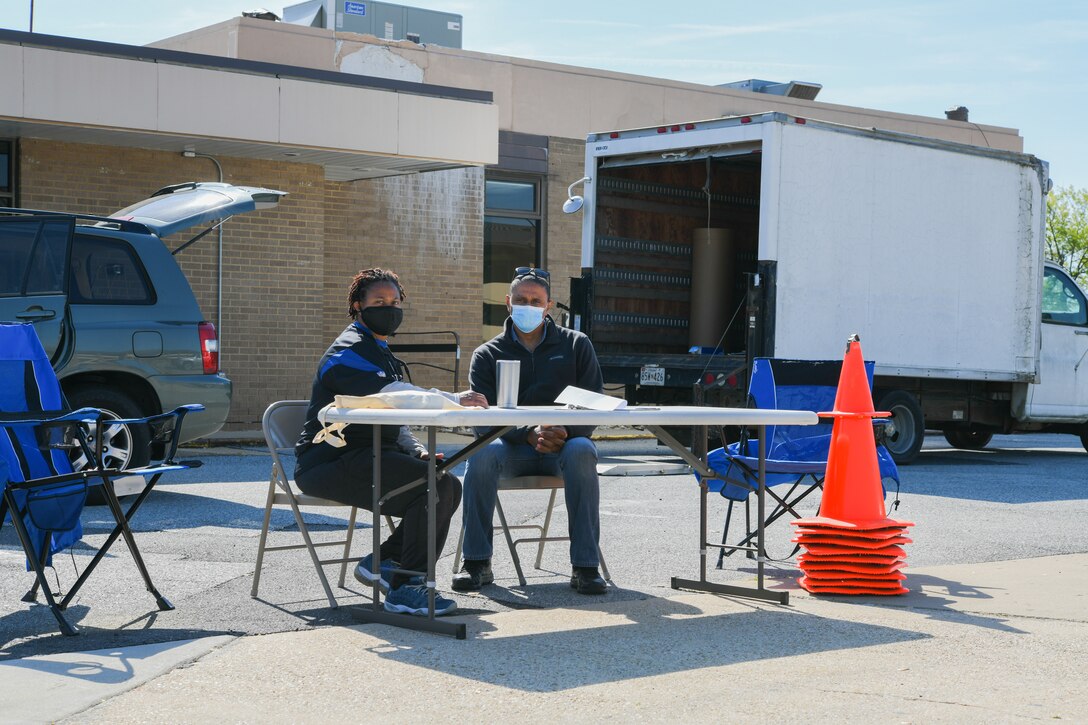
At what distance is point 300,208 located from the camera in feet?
56.4

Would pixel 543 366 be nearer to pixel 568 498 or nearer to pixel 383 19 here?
pixel 568 498

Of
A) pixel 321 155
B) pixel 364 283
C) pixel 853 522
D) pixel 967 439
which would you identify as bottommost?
pixel 967 439

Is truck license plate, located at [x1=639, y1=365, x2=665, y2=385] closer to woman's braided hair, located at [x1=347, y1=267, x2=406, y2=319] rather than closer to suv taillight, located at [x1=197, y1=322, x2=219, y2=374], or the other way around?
suv taillight, located at [x1=197, y1=322, x2=219, y2=374]

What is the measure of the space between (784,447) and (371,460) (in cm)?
295

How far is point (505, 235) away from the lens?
65.9 feet

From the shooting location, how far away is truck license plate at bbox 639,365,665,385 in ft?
44.4

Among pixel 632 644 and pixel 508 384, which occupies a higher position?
pixel 508 384

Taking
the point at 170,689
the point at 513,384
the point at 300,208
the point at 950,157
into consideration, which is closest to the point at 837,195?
the point at 950,157

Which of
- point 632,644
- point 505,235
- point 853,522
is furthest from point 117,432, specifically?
point 505,235

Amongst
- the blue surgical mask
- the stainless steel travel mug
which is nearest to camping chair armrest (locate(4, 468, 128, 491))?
the stainless steel travel mug

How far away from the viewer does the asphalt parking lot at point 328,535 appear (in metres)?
5.86

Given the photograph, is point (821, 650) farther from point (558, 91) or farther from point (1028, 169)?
point (558, 91)

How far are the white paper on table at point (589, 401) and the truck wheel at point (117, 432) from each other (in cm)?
429

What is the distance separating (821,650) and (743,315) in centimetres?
930
